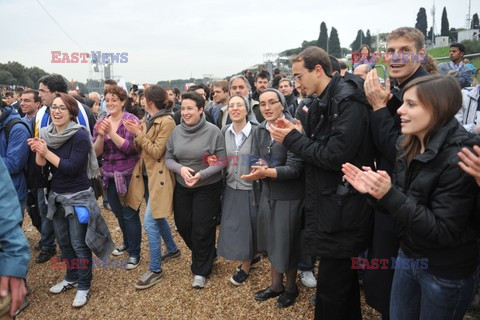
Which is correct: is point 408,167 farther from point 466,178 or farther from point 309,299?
point 309,299

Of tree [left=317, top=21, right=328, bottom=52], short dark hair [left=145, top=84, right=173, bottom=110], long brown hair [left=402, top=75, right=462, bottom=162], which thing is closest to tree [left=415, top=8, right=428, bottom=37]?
tree [left=317, top=21, right=328, bottom=52]

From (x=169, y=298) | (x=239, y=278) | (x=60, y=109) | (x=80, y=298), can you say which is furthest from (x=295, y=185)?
(x=80, y=298)

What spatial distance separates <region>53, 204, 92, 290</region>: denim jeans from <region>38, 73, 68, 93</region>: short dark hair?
1946 millimetres

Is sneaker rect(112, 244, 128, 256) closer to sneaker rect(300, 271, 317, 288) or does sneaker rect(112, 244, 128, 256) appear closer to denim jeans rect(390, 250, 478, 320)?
sneaker rect(300, 271, 317, 288)

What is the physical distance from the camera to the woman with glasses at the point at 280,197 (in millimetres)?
3377

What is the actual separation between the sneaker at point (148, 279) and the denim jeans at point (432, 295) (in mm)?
3064

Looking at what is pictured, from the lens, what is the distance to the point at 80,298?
162 inches

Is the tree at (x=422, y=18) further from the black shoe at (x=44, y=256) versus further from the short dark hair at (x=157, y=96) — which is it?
the black shoe at (x=44, y=256)

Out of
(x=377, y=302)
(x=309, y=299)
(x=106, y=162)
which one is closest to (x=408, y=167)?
(x=377, y=302)

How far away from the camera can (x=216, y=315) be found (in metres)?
3.74

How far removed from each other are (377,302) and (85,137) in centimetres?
346

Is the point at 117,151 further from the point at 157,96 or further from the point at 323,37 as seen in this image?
the point at 323,37

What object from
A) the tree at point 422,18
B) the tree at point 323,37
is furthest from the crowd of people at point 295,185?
the tree at point 323,37

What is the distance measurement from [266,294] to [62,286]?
2.63m
